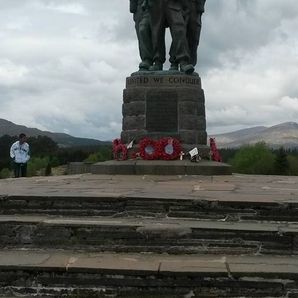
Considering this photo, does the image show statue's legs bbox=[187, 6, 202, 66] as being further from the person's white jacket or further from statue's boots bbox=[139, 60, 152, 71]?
the person's white jacket

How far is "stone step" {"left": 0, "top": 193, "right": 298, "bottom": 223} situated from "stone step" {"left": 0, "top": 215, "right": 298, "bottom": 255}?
24 centimetres

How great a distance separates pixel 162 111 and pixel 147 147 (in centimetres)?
112

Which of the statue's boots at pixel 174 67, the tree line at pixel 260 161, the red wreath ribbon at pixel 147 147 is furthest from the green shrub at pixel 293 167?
the red wreath ribbon at pixel 147 147

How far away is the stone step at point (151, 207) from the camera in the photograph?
5828 millimetres

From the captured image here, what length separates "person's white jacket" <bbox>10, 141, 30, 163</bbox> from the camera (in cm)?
1379

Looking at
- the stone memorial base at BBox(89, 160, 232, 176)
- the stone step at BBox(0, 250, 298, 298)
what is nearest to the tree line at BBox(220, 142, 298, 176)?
the stone memorial base at BBox(89, 160, 232, 176)

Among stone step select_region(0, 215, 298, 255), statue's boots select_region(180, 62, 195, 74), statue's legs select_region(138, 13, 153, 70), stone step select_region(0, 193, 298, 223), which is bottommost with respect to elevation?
stone step select_region(0, 215, 298, 255)

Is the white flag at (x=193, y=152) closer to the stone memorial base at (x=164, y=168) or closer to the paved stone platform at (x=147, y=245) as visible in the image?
the stone memorial base at (x=164, y=168)

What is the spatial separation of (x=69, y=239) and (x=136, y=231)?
0.66 m

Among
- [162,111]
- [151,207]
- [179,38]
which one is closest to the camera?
[151,207]

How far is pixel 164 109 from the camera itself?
1208 cm

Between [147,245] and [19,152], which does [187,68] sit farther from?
[147,245]

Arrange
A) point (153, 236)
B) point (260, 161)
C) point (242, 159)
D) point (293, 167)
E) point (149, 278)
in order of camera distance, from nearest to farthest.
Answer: point (149, 278) → point (153, 236) → point (293, 167) → point (260, 161) → point (242, 159)

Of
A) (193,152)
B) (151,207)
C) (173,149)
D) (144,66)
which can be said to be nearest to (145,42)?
(144,66)
